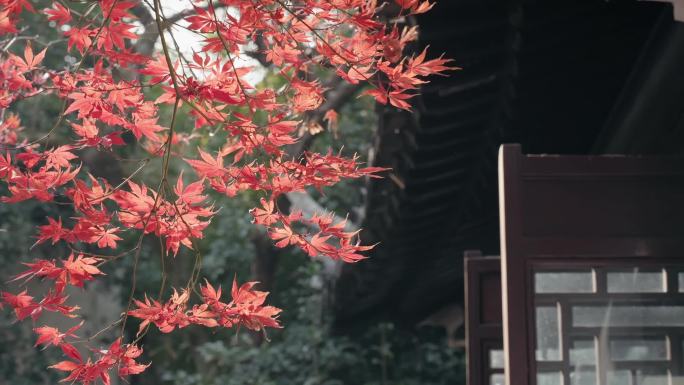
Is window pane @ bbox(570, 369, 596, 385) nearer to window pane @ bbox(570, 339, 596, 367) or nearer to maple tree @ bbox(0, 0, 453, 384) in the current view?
window pane @ bbox(570, 339, 596, 367)

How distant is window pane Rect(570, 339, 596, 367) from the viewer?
2859 millimetres

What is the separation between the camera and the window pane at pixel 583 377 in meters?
2.85

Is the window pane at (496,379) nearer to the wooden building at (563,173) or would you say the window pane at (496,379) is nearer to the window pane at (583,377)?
the wooden building at (563,173)

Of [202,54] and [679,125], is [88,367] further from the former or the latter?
[679,125]

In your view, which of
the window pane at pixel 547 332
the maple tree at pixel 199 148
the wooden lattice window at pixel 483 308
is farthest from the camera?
the wooden lattice window at pixel 483 308

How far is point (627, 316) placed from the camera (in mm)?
2840

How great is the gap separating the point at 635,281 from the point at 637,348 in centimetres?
20

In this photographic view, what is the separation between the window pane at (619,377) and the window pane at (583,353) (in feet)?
0.23

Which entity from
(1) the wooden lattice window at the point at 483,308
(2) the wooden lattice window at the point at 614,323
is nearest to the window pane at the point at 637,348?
(2) the wooden lattice window at the point at 614,323

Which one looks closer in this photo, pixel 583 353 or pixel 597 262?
pixel 597 262

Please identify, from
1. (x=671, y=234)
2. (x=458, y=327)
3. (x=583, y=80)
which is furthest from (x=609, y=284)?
(x=458, y=327)

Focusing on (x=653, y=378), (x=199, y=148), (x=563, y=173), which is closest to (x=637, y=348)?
(x=653, y=378)

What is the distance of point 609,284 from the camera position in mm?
2820

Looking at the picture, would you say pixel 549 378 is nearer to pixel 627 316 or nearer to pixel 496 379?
pixel 627 316
